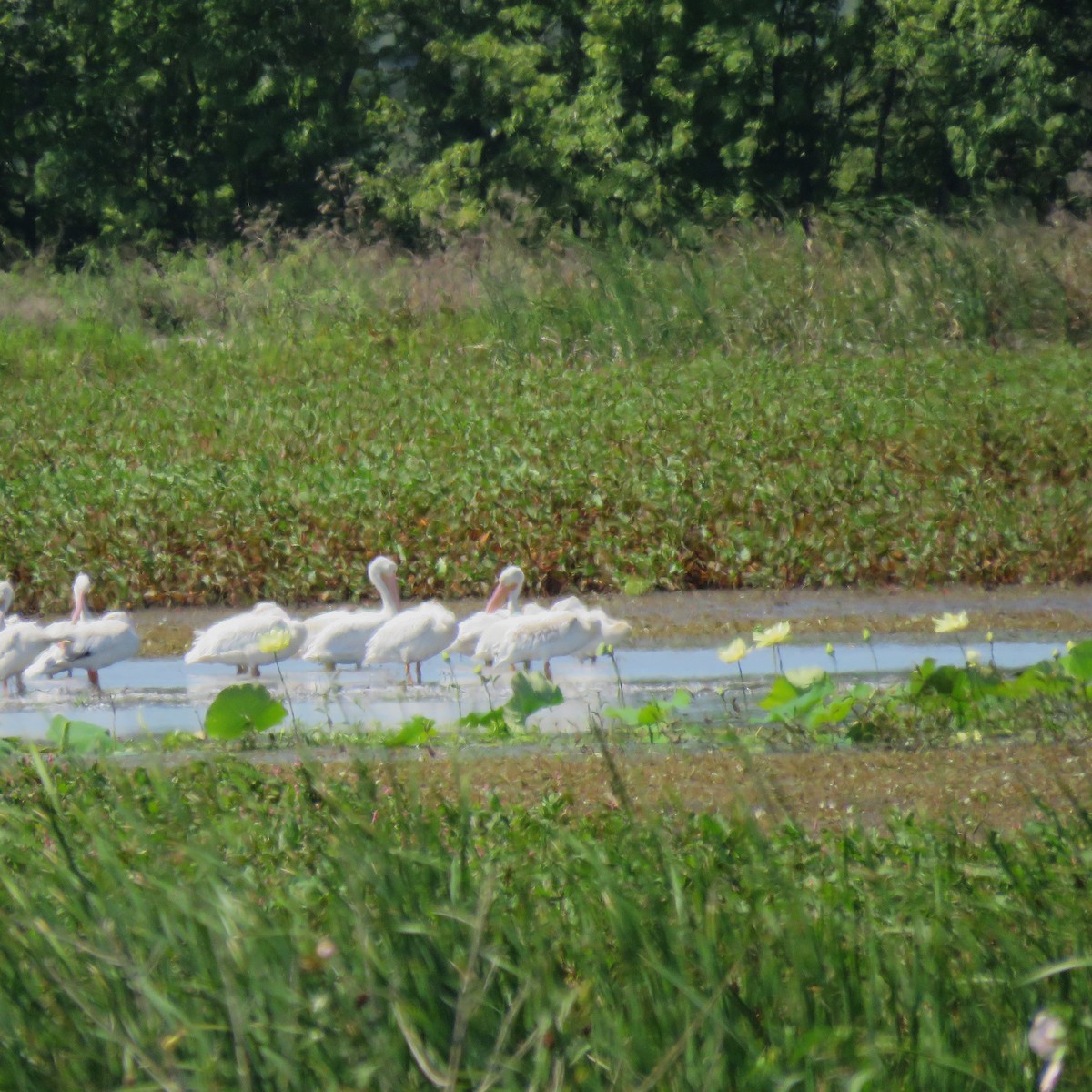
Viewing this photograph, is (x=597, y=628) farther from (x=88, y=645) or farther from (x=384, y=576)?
(x=88, y=645)

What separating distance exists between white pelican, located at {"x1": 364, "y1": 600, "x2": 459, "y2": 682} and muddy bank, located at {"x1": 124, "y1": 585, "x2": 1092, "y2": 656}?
1242mm

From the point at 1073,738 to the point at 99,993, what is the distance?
13.1 ft

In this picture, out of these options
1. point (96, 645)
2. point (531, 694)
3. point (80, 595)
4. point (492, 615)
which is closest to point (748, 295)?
point (492, 615)

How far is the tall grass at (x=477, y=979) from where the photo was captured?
2.88 m

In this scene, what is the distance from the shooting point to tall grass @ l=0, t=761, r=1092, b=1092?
2.88 m

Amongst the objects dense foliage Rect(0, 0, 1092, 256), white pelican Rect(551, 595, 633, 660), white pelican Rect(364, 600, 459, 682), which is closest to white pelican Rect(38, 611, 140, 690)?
white pelican Rect(364, 600, 459, 682)

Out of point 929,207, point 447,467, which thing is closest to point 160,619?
point 447,467

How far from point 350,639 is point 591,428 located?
13.4 ft

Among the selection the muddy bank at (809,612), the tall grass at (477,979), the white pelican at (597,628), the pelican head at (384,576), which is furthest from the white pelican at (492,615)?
Answer: the tall grass at (477,979)

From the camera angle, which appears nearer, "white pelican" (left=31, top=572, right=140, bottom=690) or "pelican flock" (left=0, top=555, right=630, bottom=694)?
"pelican flock" (left=0, top=555, right=630, bottom=694)

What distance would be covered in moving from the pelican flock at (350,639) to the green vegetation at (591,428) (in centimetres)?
184

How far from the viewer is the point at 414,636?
7.74 meters

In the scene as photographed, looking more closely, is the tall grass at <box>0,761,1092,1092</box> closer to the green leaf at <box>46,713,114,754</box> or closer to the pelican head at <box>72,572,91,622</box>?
the green leaf at <box>46,713,114,754</box>

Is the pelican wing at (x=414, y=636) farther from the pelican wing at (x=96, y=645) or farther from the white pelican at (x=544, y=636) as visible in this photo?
the pelican wing at (x=96, y=645)
